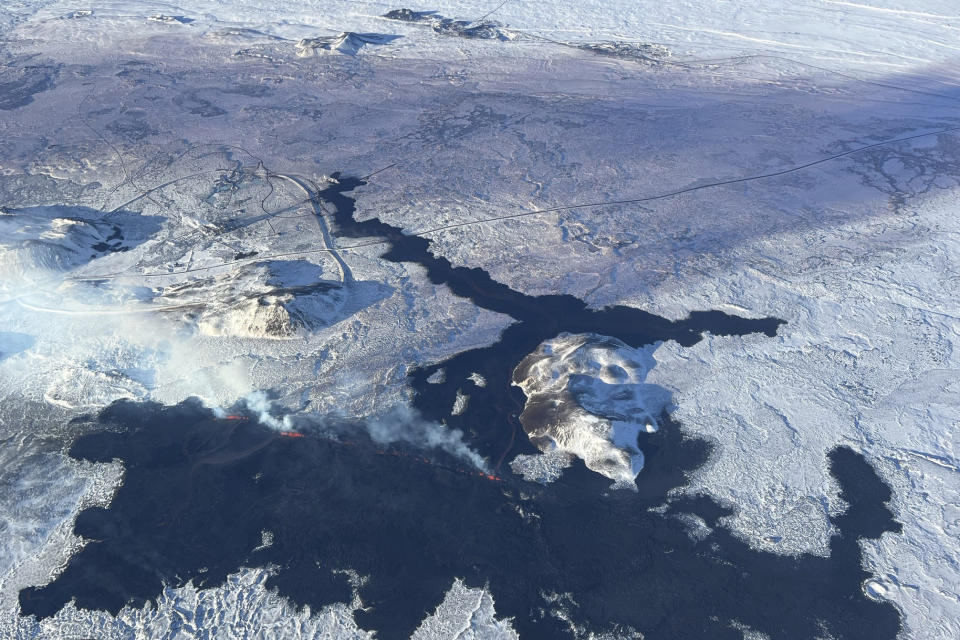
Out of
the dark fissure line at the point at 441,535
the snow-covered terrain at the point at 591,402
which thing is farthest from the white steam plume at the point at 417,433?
the snow-covered terrain at the point at 591,402

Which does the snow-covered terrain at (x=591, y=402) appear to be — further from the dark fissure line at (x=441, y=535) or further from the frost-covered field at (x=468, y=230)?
the frost-covered field at (x=468, y=230)

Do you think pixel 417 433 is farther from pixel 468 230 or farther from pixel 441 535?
pixel 468 230

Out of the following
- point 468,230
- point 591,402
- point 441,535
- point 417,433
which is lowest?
point 441,535

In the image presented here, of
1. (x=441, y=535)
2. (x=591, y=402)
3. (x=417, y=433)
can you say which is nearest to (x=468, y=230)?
(x=591, y=402)

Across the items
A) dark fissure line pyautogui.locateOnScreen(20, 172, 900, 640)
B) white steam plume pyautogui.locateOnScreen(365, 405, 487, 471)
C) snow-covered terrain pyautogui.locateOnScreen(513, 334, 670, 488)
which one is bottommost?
dark fissure line pyautogui.locateOnScreen(20, 172, 900, 640)

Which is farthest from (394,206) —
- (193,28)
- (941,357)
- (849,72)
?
(849,72)

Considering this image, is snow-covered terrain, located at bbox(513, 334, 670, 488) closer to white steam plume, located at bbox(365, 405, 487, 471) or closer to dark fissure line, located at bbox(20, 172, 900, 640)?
dark fissure line, located at bbox(20, 172, 900, 640)

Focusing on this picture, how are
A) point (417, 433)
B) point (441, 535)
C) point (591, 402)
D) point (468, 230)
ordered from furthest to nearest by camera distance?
1. point (468, 230)
2. point (591, 402)
3. point (417, 433)
4. point (441, 535)

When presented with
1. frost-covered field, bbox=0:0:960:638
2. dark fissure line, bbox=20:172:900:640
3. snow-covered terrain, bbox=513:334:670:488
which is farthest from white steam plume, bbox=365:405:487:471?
snow-covered terrain, bbox=513:334:670:488

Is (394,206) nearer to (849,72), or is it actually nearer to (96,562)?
(96,562)
